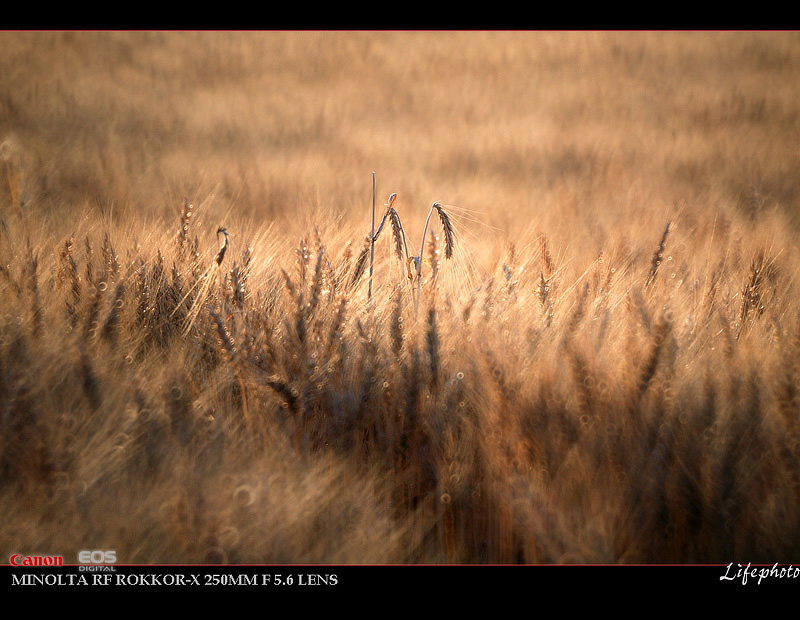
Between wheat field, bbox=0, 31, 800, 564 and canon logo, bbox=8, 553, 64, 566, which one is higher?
wheat field, bbox=0, 31, 800, 564

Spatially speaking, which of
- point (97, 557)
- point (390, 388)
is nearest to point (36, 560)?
point (97, 557)

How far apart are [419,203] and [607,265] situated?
4.74 feet

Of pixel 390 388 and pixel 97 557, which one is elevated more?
pixel 390 388

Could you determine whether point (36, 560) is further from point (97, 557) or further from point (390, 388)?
point (390, 388)

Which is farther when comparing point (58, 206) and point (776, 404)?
point (58, 206)

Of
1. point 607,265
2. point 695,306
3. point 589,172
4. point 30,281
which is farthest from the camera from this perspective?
point 589,172

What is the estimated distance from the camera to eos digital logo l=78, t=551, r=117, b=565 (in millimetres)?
851

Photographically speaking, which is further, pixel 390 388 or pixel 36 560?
pixel 390 388

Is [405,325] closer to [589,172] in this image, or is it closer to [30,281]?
[30,281]

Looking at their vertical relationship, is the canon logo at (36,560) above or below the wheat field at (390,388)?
below

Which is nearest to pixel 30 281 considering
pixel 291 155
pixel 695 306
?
pixel 695 306

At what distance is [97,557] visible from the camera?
86 cm

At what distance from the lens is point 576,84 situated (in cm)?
452

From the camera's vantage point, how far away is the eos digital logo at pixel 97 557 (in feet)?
2.79
